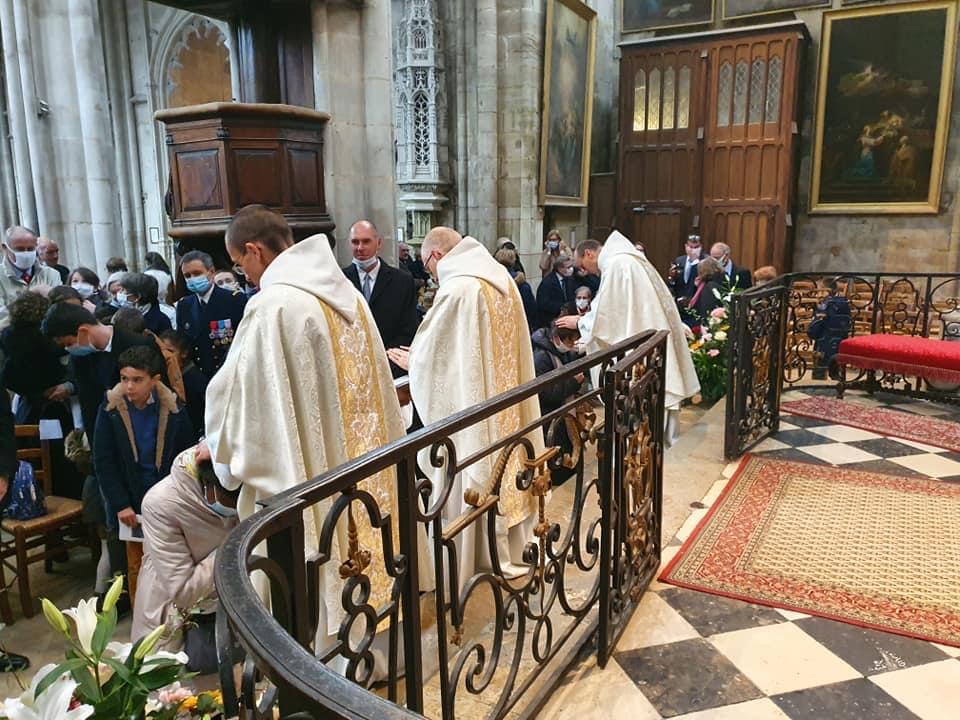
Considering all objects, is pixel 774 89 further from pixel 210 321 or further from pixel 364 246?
pixel 210 321

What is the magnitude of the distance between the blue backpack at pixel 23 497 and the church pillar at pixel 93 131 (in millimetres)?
5851

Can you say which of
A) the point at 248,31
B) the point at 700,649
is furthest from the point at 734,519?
the point at 248,31

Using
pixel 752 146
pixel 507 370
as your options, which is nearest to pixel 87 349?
pixel 507 370

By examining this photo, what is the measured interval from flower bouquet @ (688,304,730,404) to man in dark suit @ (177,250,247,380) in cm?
374

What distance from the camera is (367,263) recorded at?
4953 millimetres

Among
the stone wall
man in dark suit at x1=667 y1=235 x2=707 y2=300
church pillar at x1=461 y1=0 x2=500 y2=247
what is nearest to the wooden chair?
man in dark suit at x1=667 y1=235 x2=707 y2=300

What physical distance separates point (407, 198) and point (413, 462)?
915 cm

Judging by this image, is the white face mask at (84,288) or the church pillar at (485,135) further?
the church pillar at (485,135)

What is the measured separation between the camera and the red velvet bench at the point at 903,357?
5930 millimetres

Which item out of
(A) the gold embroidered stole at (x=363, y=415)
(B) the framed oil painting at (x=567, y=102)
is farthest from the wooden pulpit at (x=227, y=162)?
(B) the framed oil painting at (x=567, y=102)

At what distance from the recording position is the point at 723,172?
11.7 metres

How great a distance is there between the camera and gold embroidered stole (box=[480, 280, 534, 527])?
11.2ft

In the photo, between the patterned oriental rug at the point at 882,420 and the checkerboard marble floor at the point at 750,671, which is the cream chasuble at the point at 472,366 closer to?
the checkerboard marble floor at the point at 750,671

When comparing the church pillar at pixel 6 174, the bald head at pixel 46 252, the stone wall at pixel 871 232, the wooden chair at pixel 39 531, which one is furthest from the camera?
the church pillar at pixel 6 174
